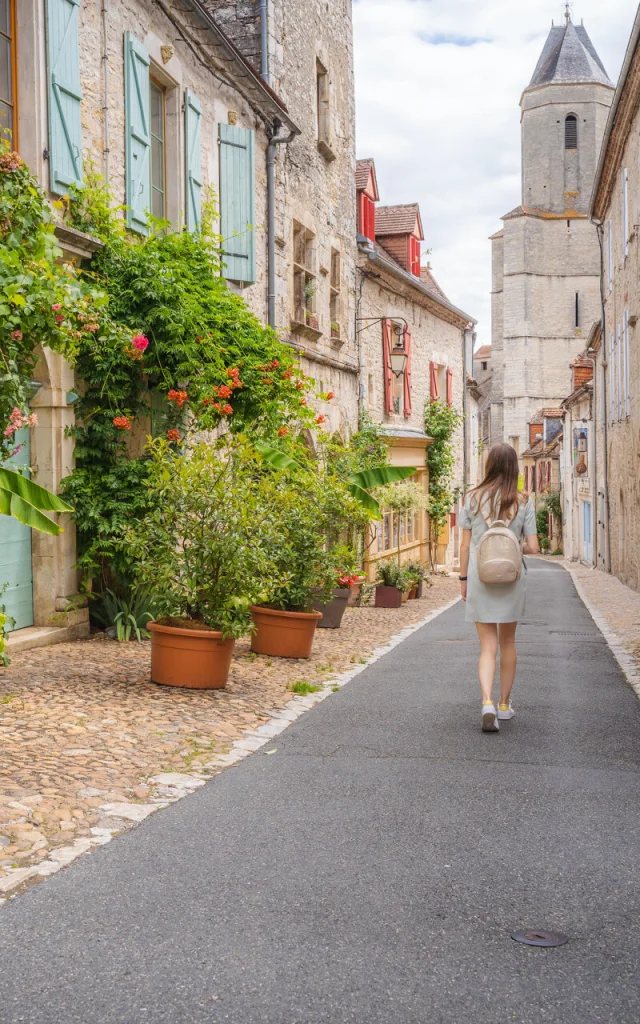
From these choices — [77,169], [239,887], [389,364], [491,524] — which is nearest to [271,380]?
[77,169]

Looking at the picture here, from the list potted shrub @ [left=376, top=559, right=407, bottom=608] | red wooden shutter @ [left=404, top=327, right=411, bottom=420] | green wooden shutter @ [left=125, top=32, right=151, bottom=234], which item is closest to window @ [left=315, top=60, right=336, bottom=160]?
red wooden shutter @ [left=404, top=327, right=411, bottom=420]

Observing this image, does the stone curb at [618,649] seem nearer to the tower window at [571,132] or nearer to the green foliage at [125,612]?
the green foliage at [125,612]

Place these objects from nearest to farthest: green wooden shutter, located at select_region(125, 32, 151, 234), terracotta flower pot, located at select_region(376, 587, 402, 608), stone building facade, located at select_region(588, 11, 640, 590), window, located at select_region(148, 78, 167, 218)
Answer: green wooden shutter, located at select_region(125, 32, 151, 234) → window, located at select_region(148, 78, 167, 218) → terracotta flower pot, located at select_region(376, 587, 402, 608) → stone building facade, located at select_region(588, 11, 640, 590)

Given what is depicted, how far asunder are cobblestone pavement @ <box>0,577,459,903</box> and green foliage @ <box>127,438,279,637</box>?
61cm

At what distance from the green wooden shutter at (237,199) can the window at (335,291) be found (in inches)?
199

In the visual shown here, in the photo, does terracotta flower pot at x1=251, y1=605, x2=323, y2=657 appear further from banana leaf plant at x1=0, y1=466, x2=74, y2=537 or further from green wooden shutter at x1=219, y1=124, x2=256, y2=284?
green wooden shutter at x1=219, y1=124, x2=256, y2=284

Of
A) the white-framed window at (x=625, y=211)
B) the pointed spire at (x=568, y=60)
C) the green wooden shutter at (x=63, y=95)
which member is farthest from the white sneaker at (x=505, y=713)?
the pointed spire at (x=568, y=60)

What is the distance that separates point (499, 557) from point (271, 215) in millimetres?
9152

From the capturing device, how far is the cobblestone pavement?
389cm

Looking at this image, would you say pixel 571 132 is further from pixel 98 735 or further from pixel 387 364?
pixel 98 735

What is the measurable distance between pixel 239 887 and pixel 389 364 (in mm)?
18222

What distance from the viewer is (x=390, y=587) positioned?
52.6 ft

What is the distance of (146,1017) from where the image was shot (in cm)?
245

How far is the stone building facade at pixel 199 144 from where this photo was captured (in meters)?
8.19
